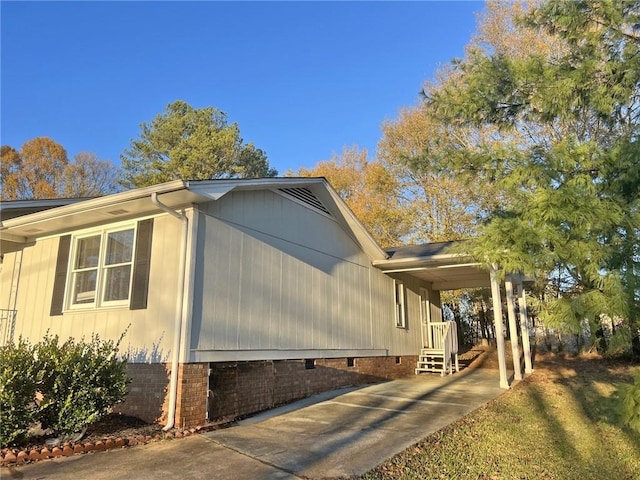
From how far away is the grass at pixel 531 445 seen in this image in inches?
183

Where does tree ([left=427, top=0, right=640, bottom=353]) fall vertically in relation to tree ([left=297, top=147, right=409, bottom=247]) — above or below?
below

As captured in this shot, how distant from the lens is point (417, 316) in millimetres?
14469

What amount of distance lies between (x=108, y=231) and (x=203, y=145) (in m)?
20.0

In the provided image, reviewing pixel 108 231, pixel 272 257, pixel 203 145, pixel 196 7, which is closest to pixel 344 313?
pixel 272 257

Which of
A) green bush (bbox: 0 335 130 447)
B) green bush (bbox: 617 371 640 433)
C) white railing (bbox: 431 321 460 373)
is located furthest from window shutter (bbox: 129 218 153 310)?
white railing (bbox: 431 321 460 373)

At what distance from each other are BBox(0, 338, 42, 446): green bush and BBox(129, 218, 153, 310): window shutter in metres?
1.73

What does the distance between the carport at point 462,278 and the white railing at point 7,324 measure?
332 inches

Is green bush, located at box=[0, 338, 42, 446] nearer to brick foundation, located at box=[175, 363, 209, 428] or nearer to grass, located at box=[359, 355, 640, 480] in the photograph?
brick foundation, located at box=[175, 363, 209, 428]

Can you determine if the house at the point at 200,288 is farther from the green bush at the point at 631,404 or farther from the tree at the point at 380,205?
the tree at the point at 380,205

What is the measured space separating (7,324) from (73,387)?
177 inches

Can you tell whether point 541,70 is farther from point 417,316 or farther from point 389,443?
point 417,316

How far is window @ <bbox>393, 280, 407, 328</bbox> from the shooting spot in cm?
1335

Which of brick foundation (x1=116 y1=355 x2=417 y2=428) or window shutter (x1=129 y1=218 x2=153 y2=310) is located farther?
window shutter (x1=129 y1=218 x2=153 y2=310)

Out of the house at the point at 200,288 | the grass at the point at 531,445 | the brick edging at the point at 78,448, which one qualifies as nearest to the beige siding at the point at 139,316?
the house at the point at 200,288
